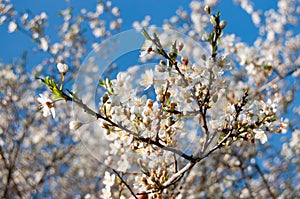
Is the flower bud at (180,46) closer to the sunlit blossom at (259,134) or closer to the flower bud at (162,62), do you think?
the flower bud at (162,62)

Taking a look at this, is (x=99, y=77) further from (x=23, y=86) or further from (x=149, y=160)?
(x=23, y=86)

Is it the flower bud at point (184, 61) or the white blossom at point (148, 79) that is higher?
the flower bud at point (184, 61)

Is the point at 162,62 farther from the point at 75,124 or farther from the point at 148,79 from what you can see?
the point at 75,124

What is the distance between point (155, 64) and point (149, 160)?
14.6 inches

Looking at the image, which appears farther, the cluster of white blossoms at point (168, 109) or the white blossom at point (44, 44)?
the white blossom at point (44, 44)

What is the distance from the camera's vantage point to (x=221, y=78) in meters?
1.62

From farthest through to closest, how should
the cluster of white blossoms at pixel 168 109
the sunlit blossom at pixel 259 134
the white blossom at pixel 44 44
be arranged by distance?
the white blossom at pixel 44 44, the sunlit blossom at pixel 259 134, the cluster of white blossoms at pixel 168 109

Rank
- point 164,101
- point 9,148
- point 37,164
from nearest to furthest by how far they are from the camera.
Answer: point 164,101 < point 9,148 < point 37,164

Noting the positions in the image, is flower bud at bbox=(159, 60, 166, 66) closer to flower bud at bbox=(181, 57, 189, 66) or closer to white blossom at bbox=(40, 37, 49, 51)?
flower bud at bbox=(181, 57, 189, 66)

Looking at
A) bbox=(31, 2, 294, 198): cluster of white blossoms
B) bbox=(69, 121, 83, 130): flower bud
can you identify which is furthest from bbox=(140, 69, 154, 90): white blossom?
bbox=(69, 121, 83, 130): flower bud

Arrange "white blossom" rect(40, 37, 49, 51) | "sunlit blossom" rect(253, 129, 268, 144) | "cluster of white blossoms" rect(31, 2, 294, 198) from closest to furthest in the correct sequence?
"cluster of white blossoms" rect(31, 2, 294, 198) → "sunlit blossom" rect(253, 129, 268, 144) → "white blossom" rect(40, 37, 49, 51)

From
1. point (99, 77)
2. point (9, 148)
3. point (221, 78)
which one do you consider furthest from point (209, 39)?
point (9, 148)

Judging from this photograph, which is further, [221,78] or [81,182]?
[81,182]

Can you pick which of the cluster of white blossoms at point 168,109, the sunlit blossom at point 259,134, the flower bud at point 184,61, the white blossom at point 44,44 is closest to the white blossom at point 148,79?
the cluster of white blossoms at point 168,109
